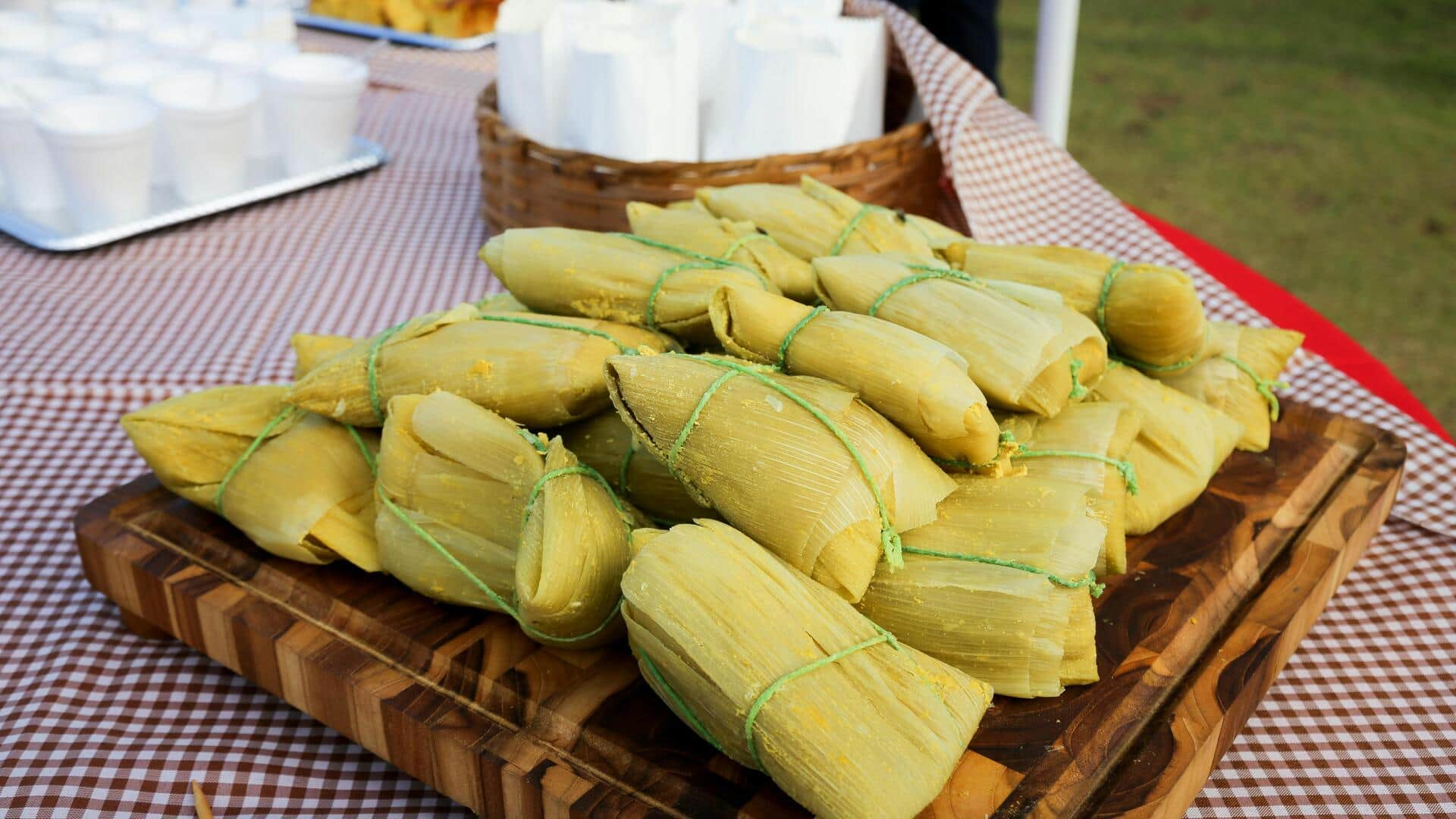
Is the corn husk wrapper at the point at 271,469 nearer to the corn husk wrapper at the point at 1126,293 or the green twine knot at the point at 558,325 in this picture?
the green twine knot at the point at 558,325

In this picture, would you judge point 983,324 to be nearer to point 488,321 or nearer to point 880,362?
point 880,362

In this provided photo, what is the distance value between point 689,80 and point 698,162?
23 centimetres

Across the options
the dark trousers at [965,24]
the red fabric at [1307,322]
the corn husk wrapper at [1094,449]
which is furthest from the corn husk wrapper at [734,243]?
the dark trousers at [965,24]

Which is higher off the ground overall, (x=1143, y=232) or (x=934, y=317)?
(x=934, y=317)

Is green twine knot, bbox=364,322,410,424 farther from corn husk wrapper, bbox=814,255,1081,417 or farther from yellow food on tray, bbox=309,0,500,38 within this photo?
yellow food on tray, bbox=309,0,500,38

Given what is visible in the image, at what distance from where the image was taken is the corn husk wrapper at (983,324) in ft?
4.29

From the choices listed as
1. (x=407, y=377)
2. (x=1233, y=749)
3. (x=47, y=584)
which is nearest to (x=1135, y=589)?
(x=1233, y=749)

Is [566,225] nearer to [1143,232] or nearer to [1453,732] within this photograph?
[1143,232]

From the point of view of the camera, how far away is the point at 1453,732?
52.5 inches

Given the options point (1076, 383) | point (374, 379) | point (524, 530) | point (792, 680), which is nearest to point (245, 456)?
point (374, 379)

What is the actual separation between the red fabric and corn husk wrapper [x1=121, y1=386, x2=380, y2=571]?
60.1 inches

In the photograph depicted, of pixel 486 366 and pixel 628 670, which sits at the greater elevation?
pixel 486 366

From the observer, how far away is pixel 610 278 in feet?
4.80

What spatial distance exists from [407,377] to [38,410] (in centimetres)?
96
